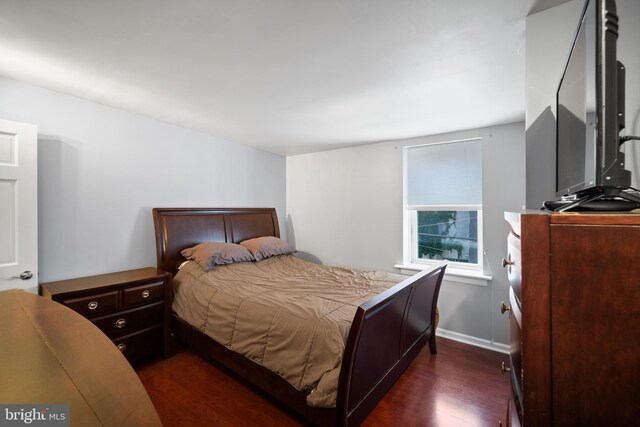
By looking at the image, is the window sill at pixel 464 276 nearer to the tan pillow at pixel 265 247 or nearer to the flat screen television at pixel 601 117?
the tan pillow at pixel 265 247

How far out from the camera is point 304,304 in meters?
2.00

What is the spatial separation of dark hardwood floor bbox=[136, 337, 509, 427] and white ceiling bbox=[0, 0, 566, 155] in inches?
94.5

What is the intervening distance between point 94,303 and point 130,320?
1.08 feet

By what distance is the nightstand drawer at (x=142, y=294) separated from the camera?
7.63 feet

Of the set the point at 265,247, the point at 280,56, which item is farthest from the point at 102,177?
the point at 280,56

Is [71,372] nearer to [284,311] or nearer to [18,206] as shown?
[284,311]

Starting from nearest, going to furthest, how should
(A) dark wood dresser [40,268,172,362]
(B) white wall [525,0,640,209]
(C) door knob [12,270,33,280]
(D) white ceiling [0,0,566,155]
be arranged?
1. (B) white wall [525,0,640,209]
2. (D) white ceiling [0,0,566,155]
3. (C) door knob [12,270,33,280]
4. (A) dark wood dresser [40,268,172,362]

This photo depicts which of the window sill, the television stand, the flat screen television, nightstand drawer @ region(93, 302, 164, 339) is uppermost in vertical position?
the flat screen television

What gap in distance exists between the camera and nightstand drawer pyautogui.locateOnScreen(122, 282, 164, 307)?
2326 millimetres

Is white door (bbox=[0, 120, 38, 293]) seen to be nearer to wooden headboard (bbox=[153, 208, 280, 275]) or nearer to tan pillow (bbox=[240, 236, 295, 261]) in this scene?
wooden headboard (bbox=[153, 208, 280, 275])

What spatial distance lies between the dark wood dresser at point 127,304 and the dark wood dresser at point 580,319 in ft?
8.94

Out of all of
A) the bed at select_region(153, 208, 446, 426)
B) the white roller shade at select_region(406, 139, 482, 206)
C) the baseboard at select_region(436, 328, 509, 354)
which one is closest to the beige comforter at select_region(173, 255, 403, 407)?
the bed at select_region(153, 208, 446, 426)

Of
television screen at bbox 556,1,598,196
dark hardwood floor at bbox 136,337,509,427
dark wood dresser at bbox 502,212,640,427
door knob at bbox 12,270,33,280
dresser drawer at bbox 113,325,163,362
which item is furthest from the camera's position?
dresser drawer at bbox 113,325,163,362

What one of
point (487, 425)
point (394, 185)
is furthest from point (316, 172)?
point (487, 425)
